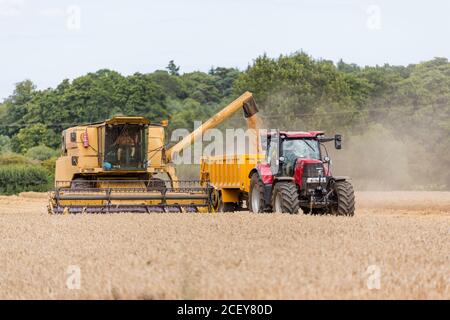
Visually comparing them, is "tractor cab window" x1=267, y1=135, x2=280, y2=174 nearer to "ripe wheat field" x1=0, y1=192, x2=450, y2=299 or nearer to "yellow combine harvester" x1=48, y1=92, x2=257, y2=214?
"yellow combine harvester" x1=48, y1=92, x2=257, y2=214

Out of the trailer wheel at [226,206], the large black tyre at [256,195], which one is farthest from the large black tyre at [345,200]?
the trailer wheel at [226,206]

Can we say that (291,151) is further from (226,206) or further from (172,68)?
(172,68)

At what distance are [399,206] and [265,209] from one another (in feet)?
43.1

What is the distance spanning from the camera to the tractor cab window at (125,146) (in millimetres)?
22859

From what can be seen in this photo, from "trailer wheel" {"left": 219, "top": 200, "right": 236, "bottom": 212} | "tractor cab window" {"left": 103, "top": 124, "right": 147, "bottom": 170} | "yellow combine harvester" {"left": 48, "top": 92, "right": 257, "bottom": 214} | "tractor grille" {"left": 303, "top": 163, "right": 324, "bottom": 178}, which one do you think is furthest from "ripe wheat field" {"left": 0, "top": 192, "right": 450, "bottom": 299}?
"tractor cab window" {"left": 103, "top": 124, "right": 147, "bottom": 170}

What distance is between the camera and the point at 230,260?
847cm

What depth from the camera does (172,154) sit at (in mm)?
25656

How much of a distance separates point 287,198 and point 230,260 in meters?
9.14

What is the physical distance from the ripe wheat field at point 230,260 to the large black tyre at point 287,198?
11.2 ft

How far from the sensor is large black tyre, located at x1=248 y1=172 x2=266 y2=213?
18.9 m

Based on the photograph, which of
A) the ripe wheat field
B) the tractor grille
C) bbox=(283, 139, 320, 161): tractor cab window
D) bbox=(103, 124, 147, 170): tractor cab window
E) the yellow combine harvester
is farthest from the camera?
bbox=(103, 124, 147, 170): tractor cab window

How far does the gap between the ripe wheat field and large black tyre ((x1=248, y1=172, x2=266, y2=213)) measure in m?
4.82

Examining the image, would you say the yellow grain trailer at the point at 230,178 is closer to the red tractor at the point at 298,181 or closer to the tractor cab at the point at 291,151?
the red tractor at the point at 298,181

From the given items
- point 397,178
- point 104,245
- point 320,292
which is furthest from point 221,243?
point 397,178
